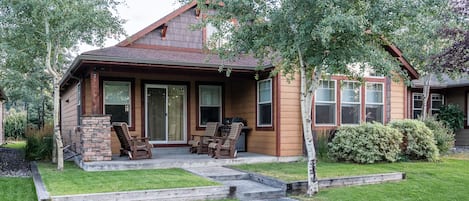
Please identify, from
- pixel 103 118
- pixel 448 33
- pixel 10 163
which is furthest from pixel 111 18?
pixel 448 33

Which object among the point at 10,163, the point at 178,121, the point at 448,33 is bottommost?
the point at 10,163

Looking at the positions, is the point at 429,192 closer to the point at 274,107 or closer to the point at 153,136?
the point at 274,107

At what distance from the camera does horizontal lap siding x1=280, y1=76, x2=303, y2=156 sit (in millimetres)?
9789

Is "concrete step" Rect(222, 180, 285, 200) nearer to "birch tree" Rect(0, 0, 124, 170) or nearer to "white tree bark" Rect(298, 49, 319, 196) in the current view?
"white tree bark" Rect(298, 49, 319, 196)

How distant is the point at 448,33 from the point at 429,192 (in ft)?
8.97

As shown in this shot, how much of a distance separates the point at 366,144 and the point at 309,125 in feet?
12.1

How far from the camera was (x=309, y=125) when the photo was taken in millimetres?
6496

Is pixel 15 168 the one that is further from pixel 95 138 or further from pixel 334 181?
pixel 334 181

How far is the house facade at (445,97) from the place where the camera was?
1516 cm

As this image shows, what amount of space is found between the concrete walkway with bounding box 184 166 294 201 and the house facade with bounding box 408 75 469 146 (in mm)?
10111

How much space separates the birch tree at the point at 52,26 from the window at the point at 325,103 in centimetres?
530

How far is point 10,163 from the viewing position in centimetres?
1030

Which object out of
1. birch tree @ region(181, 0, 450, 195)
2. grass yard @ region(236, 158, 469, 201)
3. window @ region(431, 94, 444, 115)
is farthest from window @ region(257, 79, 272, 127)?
window @ region(431, 94, 444, 115)

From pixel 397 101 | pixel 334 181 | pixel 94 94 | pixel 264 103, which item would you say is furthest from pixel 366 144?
pixel 94 94
